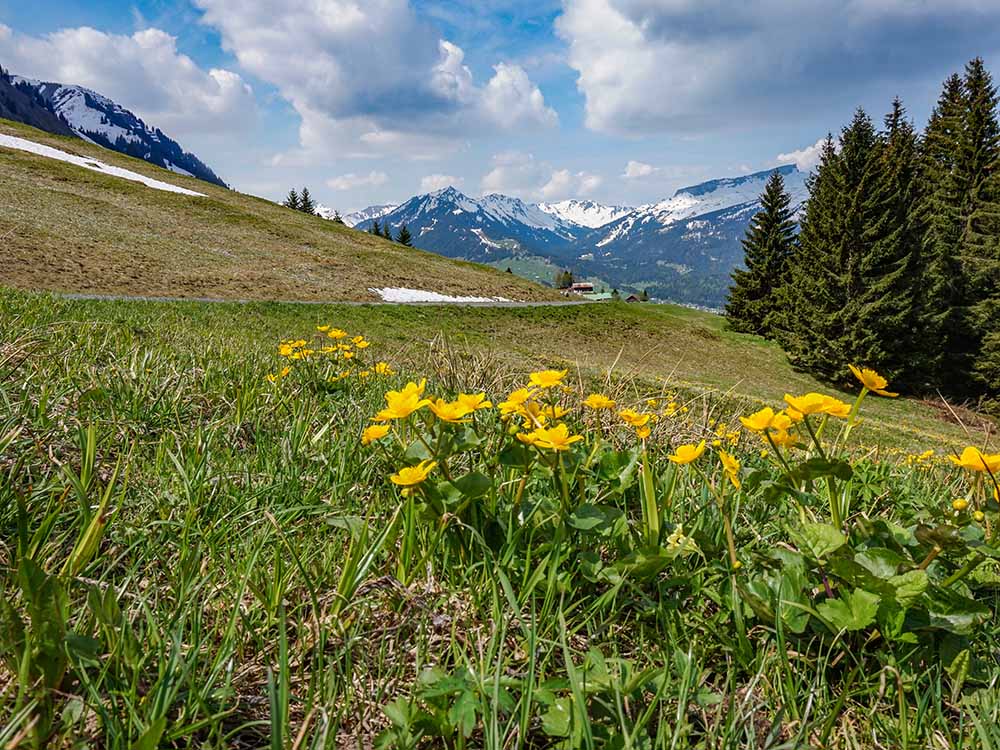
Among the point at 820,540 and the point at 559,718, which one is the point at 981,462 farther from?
the point at 559,718

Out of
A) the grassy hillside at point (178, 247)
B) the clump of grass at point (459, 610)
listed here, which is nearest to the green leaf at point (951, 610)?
the clump of grass at point (459, 610)

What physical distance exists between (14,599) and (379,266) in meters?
34.0

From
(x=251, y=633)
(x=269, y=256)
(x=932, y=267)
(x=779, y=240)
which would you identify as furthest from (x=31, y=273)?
(x=779, y=240)

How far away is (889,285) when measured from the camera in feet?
82.8

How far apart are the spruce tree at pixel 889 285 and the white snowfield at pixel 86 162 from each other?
1755 inches

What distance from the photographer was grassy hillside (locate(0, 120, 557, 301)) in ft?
67.8

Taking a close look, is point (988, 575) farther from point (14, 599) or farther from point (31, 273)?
point (31, 273)

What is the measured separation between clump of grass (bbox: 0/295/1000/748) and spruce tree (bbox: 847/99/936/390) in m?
29.1

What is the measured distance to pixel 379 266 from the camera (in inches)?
1319

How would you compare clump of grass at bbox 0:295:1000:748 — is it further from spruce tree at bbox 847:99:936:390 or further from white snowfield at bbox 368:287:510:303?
spruce tree at bbox 847:99:936:390

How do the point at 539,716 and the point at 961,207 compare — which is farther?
the point at 961,207

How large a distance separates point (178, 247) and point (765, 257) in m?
37.7

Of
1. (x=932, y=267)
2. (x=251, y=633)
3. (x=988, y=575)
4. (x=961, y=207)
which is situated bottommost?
(x=251, y=633)

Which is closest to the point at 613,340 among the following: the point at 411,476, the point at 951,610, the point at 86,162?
the point at 951,610
